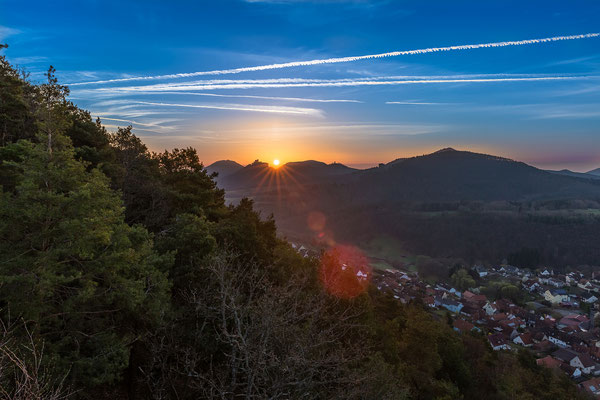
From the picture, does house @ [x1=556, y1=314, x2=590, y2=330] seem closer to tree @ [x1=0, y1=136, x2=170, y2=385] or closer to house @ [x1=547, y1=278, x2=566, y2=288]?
house @ [x1=547, y1=278, x2=566, y2=288]

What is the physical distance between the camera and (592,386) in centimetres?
3159

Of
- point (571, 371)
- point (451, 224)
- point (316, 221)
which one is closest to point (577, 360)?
point (571, 371)

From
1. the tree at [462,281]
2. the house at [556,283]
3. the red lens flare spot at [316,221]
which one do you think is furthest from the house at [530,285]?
the red lens flare spot at [316,221]

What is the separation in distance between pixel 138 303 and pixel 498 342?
45.1 metres

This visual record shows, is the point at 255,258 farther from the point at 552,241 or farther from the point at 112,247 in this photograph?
the point at 552,241

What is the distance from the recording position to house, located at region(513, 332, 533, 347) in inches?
1640

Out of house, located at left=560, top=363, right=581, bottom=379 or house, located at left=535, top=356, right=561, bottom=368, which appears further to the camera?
house, located at left=535, top=356, right=561, bottom=368

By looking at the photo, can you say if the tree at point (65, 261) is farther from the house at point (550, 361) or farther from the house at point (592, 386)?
the house at point (550, 361)

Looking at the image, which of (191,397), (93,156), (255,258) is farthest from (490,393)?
(93,156)

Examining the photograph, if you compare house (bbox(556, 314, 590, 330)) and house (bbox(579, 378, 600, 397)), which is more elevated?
house (bbox(579, 378, 600, 397))

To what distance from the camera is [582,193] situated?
197 metres

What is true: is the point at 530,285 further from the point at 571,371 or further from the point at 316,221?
the point at 316,221

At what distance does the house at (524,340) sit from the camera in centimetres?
4166

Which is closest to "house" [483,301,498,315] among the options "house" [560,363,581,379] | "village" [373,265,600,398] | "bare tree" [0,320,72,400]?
"village" [373,265,600,398]
